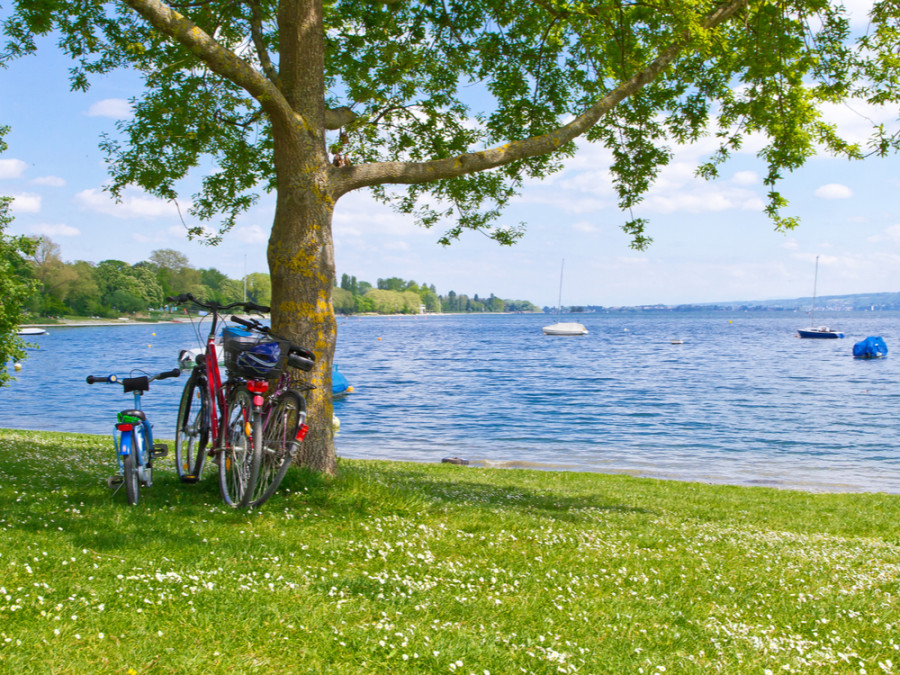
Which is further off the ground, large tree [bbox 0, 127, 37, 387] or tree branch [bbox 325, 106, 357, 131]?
tree branch [bbox 325, 106, 357, 131]

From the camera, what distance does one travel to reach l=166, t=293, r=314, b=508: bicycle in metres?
7.61

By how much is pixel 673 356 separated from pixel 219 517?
290 feet

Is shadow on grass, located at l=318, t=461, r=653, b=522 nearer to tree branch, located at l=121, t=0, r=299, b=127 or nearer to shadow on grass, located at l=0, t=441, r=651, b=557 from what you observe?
shadow on grass, located at l=0, t=441, r=651, b=557

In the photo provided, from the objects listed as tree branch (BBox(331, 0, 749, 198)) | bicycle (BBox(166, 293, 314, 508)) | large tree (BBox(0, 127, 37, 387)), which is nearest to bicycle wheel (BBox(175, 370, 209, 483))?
bicycle (BBox(166, 293, 314, 508))

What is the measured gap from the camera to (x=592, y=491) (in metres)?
15.3

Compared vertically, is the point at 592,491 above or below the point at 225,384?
below

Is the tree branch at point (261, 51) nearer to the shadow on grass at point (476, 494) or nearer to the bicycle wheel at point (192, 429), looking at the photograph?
the bicycle wheel at point (192, 429)

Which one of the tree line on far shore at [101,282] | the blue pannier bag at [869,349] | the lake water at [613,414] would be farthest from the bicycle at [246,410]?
the tree line on far shore at [101,282]

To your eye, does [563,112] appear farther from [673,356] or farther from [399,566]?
[673,356]

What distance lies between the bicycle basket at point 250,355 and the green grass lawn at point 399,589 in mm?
1541

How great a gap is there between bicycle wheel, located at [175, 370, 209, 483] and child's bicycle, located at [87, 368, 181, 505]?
0.31m

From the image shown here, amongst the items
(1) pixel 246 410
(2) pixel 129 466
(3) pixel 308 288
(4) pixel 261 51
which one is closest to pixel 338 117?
(4) pixel 261 51

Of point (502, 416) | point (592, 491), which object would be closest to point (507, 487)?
point (592, 491)

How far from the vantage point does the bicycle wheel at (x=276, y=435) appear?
25.2ft
